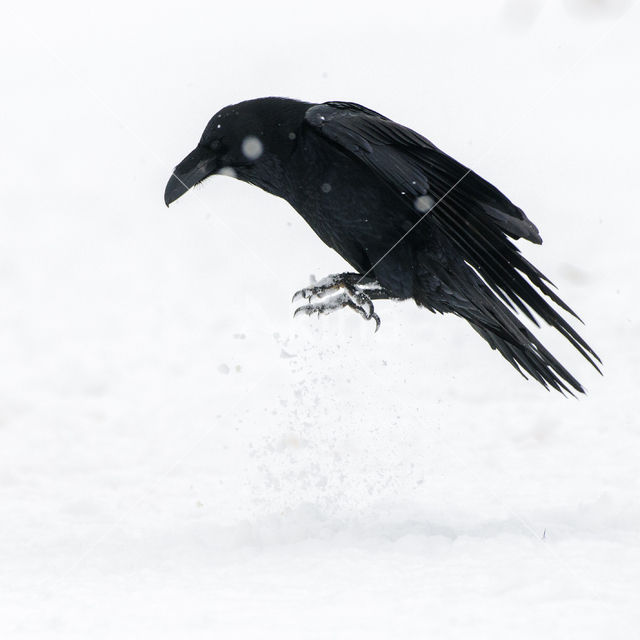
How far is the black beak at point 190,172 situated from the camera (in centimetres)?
396

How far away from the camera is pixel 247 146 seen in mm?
3996

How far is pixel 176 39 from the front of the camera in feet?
36.3

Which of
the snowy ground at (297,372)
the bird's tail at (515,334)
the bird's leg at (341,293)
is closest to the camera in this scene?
the snowy ground at (297,372)

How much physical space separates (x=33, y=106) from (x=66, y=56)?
73 centimetres

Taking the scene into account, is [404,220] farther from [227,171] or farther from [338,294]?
[227,171]

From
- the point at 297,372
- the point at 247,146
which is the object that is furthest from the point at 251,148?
the point at 297,372

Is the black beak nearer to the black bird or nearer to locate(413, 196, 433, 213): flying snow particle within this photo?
the black bird

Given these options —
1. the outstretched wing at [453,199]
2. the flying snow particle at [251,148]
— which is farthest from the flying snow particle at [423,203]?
the flying snow particle at [251,148]

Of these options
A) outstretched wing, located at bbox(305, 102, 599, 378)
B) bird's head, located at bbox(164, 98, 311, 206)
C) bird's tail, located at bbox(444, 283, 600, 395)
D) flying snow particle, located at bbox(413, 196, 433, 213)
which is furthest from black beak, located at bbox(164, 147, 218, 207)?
bird's tail, located at bbox(444, 283, 600, 395)

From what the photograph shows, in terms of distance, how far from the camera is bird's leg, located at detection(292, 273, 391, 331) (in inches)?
154

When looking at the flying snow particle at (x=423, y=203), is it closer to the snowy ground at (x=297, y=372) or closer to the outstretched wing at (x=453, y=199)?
the outstretched wing at (x=453, y=199)

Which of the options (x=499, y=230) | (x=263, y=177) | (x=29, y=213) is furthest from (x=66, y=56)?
(x=499, y=230)

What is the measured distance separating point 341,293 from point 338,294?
0.02 metres

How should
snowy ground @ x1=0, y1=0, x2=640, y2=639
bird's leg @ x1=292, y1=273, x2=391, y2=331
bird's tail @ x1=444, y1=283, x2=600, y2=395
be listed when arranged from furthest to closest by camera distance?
bird's leg @ x1=292, y1=273, x2=391, y2=331 < bird's tail @ x1=444, y1=283, x2=600, y2=395 < snowy ground @ x1=0, y1=0, x2=640, y2=639
